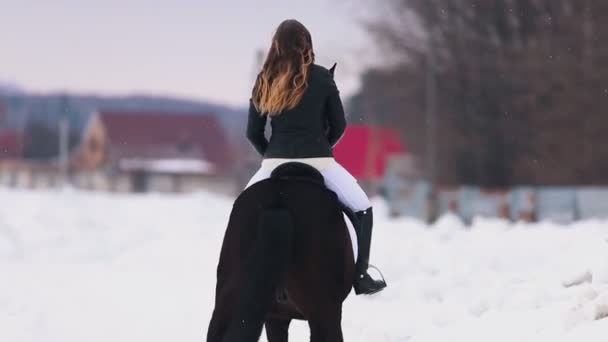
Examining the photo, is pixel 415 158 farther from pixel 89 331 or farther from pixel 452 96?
pixel 89 331

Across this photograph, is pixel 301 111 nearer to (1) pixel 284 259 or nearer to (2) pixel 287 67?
(2) pixel 287 67

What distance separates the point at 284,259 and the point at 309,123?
2.54 ft

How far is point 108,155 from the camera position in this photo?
108 meters

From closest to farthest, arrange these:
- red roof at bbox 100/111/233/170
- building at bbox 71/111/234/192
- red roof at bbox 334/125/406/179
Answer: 1. red roof at bbox 334/125/406/179
2. building at bbox 71/111/234/192
3. red roof at bbox 100/111/233/170

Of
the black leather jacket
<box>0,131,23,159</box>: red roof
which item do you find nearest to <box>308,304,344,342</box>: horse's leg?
the black leather jacket

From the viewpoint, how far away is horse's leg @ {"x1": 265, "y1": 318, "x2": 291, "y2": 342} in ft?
20.2

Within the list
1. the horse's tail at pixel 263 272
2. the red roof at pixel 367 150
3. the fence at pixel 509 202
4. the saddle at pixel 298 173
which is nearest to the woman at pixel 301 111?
the saddle at pixel 298 173

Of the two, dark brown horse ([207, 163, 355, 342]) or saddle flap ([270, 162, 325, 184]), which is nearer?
dark brown horse ([207, 163, 355, 342])

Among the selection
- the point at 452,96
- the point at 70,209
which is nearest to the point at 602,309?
the point at 70,209

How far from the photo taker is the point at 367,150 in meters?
53.6

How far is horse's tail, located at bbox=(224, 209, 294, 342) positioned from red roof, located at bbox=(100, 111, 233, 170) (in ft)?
328

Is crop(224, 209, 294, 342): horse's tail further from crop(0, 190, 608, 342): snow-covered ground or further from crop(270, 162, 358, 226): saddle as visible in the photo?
crop(0, 190, 608, 342): snow-covered ground

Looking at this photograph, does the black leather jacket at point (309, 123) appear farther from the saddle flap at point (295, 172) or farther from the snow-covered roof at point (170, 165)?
the snow-covered roof at point (170, 165)

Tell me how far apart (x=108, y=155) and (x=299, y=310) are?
4065 inches
